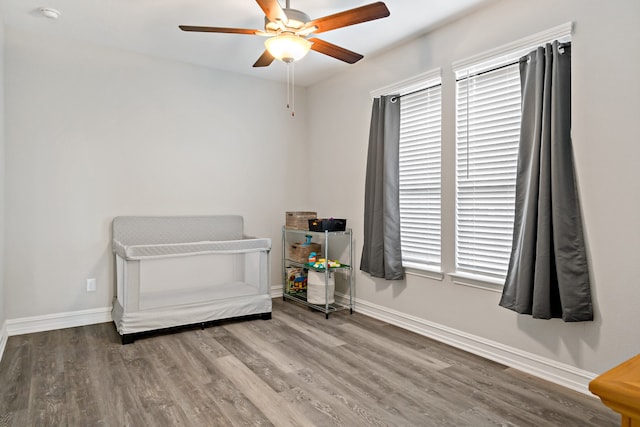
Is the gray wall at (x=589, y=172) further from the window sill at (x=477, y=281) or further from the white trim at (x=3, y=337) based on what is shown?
the white trim at (x=3, y=337)

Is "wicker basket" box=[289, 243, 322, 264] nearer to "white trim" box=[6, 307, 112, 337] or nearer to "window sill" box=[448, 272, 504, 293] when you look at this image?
"window sill" box=[448, 272, 504, 293]

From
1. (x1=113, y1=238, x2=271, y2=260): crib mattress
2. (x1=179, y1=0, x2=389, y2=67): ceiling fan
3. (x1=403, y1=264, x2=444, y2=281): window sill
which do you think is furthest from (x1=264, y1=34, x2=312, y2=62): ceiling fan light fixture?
(x1=403, y1=264, x2=444, y2=281): window sill

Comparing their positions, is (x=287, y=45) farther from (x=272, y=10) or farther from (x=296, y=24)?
(x=272, y=10)

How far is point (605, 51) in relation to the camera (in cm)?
229

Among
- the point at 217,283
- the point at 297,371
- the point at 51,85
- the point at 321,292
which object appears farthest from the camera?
the point at 217,283

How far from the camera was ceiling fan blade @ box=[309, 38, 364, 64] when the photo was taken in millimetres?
2645

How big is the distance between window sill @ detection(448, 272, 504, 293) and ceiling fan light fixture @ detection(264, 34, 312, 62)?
2.00 m

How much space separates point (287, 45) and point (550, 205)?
6.12ft

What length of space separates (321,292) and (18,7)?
340cm

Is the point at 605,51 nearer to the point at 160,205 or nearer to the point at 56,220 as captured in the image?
the point at 160,205

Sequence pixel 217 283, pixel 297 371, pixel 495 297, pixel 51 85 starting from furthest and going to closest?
pixel 217 283, pixel 51 85, pixel 495 297, pixel 297 371

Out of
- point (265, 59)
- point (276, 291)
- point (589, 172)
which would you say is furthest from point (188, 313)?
point (589, 172)

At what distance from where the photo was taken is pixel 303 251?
4391mm

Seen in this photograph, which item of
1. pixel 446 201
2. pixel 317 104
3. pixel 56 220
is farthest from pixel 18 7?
pixel 446 201
